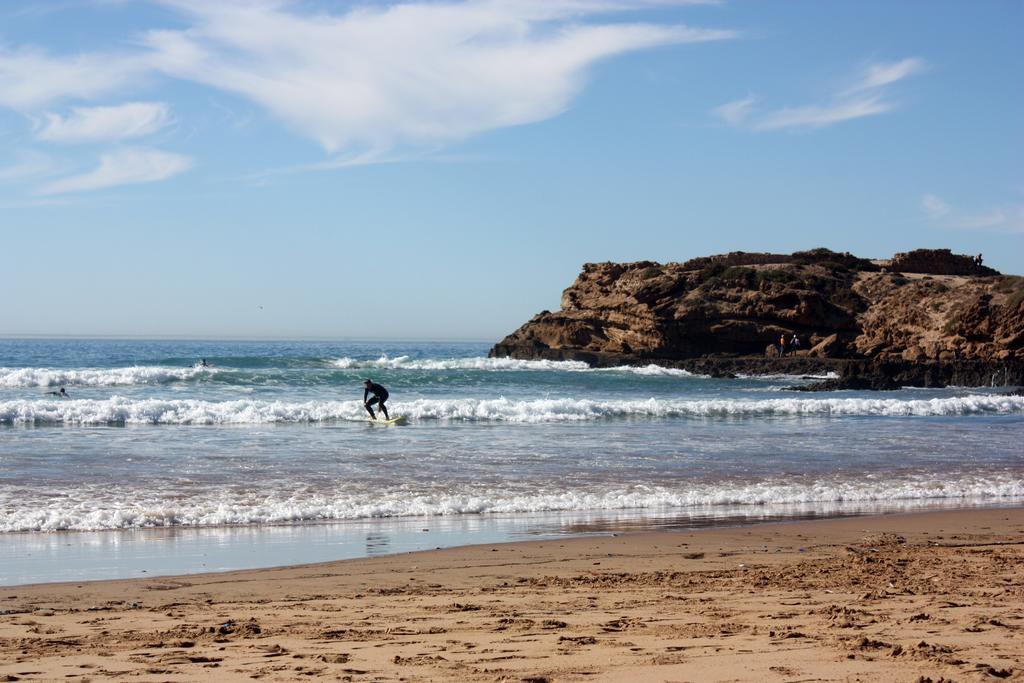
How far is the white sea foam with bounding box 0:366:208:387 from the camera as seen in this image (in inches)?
1417

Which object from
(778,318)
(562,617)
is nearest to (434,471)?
Result: (562,617)

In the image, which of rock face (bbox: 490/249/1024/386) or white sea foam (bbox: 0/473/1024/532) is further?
rock face (bbox: 490/249/1024/386)

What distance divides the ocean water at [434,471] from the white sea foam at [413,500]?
0.04 meters

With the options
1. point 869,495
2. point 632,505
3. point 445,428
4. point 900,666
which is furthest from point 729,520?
point 445,428

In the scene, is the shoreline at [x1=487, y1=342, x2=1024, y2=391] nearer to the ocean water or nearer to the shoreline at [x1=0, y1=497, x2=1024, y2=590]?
the ocean water

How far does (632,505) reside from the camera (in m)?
11.6

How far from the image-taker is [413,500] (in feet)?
38.0

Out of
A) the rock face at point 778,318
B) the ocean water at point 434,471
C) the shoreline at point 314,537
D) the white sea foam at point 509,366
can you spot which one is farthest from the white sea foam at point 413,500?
the white sea foam at point 509,366

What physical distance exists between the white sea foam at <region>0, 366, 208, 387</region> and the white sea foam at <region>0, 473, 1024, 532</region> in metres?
26.3

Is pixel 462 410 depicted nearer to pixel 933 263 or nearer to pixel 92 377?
pixel 92 377

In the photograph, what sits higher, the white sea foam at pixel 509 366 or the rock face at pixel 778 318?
Answer: the rock face at pixel 778 318

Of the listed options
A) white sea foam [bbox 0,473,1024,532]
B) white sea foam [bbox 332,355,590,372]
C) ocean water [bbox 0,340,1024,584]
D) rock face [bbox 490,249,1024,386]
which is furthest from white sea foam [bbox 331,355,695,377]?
white sea foam [bbox 0,473,1024,532]

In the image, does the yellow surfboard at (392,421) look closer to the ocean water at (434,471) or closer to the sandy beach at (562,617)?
the ocean water at (434,471)

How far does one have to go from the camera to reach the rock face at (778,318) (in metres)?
40.4
